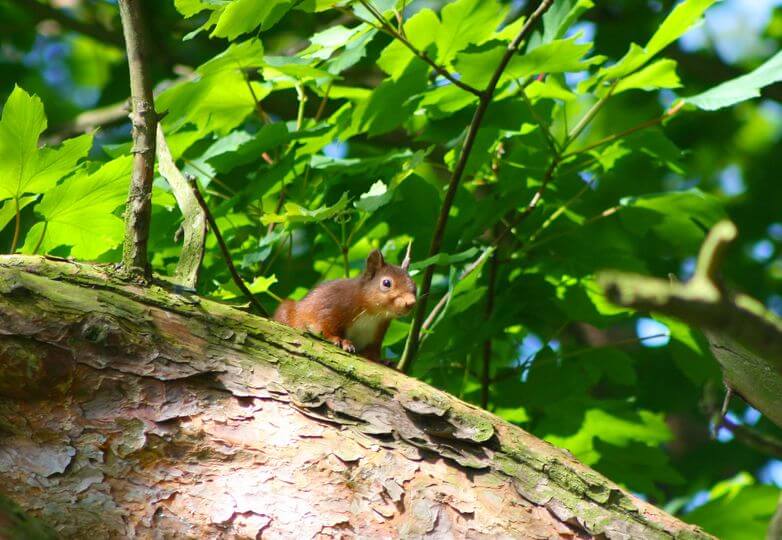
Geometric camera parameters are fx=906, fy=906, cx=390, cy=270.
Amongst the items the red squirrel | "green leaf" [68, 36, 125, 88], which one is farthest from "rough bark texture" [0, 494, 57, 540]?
"green leaf" [68, 36, 125, 88]

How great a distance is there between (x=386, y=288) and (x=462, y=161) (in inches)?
45.1

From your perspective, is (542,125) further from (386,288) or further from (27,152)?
(27,152)

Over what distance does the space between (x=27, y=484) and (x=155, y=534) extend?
13.6 inches

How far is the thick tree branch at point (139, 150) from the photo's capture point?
264 cm

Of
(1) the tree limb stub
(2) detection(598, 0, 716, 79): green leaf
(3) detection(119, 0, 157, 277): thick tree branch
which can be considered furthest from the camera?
(2) detection(598, 0, 716, 79): green leaf

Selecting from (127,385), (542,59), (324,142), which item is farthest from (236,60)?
(127,385)

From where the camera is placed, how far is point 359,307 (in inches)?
179

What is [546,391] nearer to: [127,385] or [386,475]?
[386,475]

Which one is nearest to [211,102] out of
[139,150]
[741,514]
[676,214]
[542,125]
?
[139,150]

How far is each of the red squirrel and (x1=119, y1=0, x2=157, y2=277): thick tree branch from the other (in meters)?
1.28

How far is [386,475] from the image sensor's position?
2422 mm

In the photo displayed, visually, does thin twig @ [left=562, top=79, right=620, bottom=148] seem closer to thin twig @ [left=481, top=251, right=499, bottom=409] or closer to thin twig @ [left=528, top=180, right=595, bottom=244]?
thin twig @ [left=528, top=180, right=595, bottom=244]

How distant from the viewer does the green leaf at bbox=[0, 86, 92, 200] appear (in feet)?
8.86

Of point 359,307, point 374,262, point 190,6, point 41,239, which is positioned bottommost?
point 359,307
